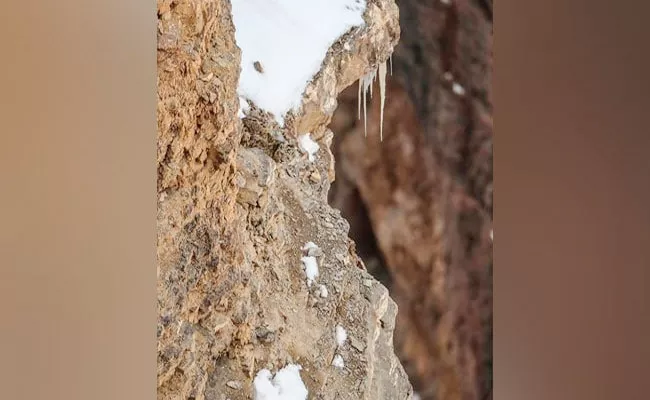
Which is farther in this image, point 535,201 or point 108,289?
point 108,289

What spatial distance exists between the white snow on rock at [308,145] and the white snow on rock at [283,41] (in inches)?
6.7

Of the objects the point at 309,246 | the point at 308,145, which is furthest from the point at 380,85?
the point at 309,246

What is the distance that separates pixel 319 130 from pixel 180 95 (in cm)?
130

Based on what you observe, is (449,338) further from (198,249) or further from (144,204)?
(144,204)

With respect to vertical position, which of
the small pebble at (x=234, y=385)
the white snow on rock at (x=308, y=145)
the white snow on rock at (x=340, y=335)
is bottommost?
the white snow on rock at (x=340, y=335)

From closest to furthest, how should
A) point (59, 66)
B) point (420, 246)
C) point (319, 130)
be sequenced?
point (59, 66) → point (420, 246) → point (319, 130)

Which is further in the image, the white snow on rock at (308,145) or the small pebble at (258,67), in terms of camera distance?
the white snow on rock at (308,145)

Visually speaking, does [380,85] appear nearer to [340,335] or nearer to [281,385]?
[340,335]

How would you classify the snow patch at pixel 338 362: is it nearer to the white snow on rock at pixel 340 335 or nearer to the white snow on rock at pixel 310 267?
the white snow on rock at pixel 340 335

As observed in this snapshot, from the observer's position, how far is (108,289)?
1.73 ft

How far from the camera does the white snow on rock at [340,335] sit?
2.46m

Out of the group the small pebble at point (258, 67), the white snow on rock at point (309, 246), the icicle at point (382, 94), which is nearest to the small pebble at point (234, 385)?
the white snow on rock at point (309, 246)

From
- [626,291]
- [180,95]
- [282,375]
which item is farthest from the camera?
[282,375]

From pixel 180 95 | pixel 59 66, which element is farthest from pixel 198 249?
pixel 59 66
